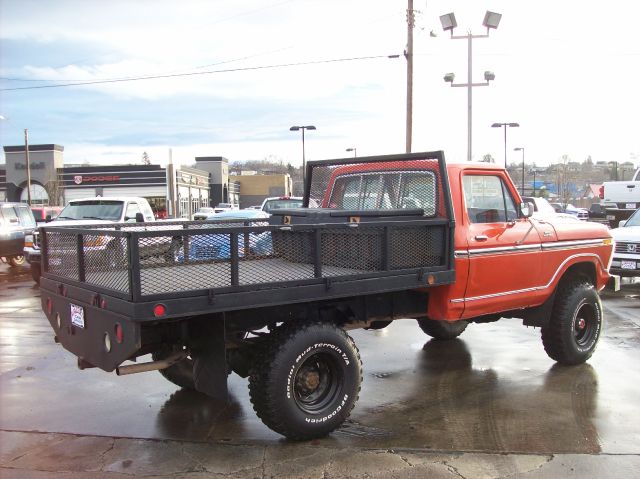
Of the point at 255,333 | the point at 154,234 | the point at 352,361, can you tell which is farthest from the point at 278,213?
the point at 154,234

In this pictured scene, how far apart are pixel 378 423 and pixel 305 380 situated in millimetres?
771

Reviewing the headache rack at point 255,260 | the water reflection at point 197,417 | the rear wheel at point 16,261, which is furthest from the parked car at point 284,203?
the headache rack at point 255,260

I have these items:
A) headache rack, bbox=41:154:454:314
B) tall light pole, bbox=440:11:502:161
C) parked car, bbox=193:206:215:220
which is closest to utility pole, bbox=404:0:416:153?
tall light pole, bbox=440:11:502:161

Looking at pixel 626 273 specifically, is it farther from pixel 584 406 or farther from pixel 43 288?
pixel 43 288

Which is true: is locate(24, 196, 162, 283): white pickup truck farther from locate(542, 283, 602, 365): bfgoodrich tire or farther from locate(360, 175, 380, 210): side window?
locate(542, 283, 602, 365): bfgoodrich tire

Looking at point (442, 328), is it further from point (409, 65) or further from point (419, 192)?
point (409, 65)

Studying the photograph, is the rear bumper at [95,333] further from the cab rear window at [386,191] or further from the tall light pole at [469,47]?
the tall light pole at [469,47]

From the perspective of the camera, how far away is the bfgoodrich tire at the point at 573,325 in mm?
6137

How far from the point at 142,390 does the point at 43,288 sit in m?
1.41

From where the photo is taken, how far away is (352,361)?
179 inches

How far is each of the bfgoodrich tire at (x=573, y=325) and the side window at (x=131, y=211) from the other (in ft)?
29.8

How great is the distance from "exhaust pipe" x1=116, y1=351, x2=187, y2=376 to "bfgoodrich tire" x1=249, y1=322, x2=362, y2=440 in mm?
565

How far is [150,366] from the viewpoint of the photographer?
4.20m

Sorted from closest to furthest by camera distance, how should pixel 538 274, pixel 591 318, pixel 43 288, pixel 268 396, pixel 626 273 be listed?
pixel 268 396, pixel 43 288, pixel 538 274, pixel 591 318, pixel 626 273
